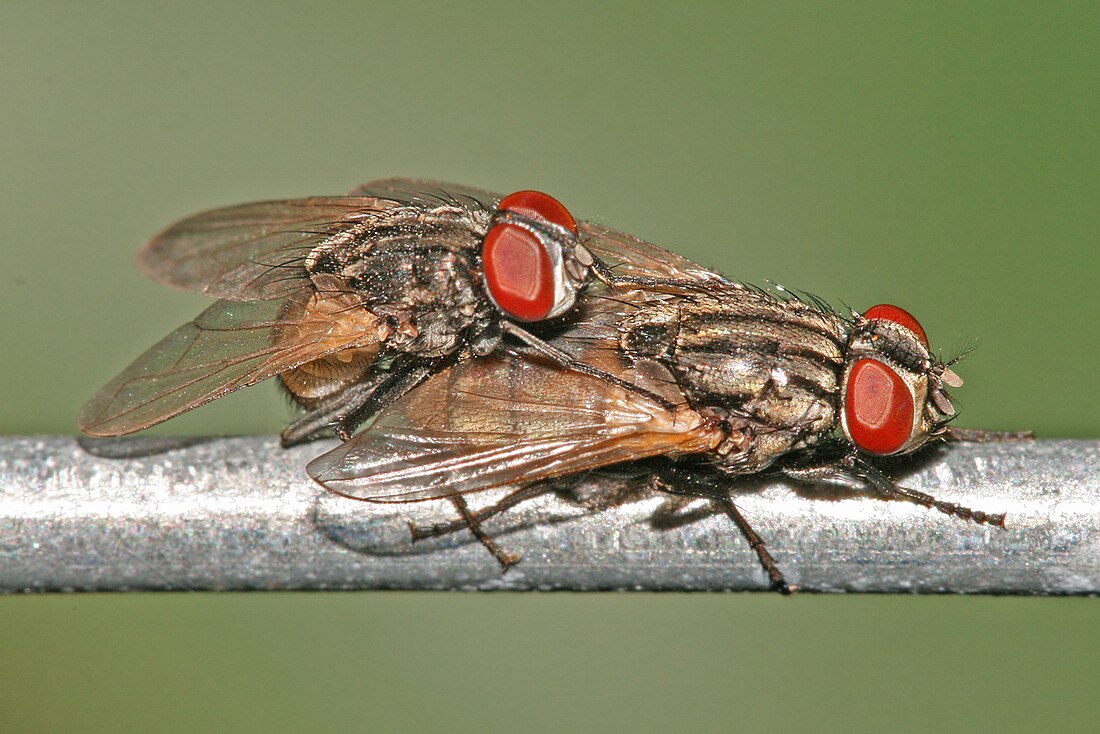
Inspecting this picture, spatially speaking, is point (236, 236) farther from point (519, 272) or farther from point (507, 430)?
point (507, 430)

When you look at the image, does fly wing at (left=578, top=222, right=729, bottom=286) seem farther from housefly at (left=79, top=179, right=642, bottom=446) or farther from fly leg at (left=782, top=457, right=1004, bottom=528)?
fly leg at (left=782, top=457, right=1004, bottom=528)

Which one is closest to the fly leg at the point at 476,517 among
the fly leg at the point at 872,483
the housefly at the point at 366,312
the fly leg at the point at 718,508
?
the fly leg at the point at 718,508

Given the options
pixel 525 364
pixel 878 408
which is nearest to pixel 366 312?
pixel 525 364

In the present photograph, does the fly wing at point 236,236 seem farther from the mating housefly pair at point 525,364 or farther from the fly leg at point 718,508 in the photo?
the fly leg at point 718,508

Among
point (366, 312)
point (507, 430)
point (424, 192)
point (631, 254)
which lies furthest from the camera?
point (424, 192)

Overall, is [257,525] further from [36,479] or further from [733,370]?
[733,370]

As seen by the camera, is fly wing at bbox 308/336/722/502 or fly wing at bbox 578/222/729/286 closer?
fly wing at bbox 308/336/722/502

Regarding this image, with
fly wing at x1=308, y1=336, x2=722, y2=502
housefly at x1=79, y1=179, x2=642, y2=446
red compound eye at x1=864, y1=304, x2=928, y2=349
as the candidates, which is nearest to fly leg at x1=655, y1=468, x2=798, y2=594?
fly wing at x1=308, y1=336, x2=722, y2=502
